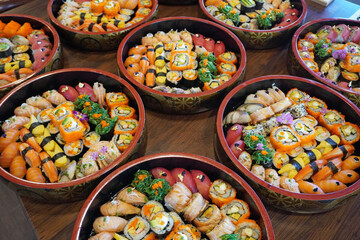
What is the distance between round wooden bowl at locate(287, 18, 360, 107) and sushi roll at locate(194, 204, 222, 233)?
1214mm

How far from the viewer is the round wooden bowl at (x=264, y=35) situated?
2523mm

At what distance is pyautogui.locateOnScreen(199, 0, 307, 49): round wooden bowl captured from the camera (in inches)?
99.3

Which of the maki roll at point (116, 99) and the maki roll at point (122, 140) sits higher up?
the maki roll at point (116, 99)

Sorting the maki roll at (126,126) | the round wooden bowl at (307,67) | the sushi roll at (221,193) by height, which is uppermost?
the round wooden bowl at (307,67)

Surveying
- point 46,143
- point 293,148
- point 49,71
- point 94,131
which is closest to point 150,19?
point 49,71

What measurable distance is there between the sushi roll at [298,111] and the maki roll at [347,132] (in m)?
0.21

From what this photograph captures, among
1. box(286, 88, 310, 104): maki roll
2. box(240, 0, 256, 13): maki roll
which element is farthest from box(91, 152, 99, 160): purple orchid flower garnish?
box(240, 0, 256, 13): maki roll

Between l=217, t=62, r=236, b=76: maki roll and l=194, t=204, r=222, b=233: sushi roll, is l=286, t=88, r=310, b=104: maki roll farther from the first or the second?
l=194, t=204, r=222, b=233: sushi roll

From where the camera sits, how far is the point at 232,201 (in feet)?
5.54

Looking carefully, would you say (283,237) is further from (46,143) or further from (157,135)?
(46,143)

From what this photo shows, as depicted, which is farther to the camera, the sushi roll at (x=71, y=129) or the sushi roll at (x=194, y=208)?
the sushi roll at (x=71, y=129)

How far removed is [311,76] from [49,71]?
1872 millimetres

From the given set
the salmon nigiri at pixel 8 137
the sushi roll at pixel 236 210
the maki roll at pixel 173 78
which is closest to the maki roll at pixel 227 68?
the maki roll at pixel 173 78

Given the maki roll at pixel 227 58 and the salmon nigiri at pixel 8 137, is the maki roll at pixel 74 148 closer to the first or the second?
the salmon nigiri at pixel 8 137
